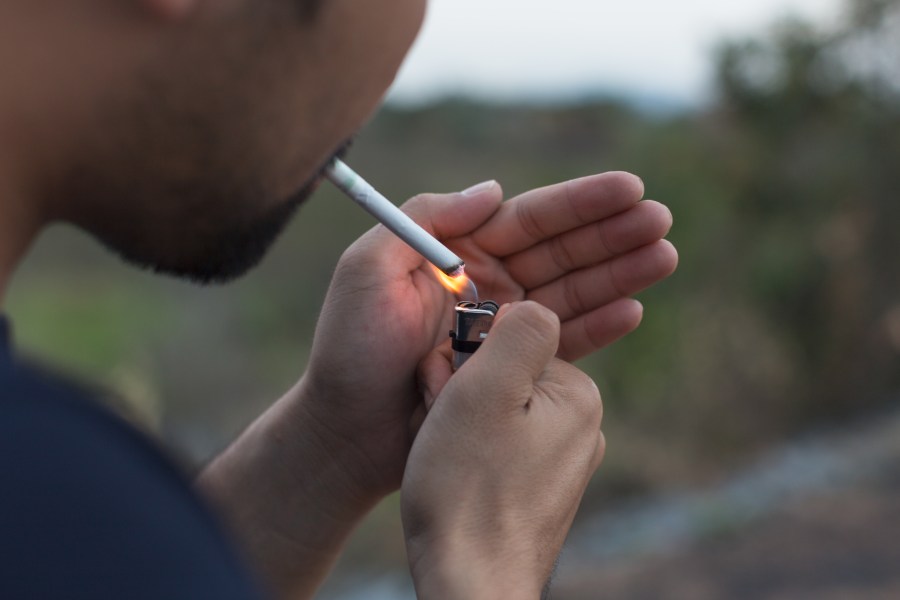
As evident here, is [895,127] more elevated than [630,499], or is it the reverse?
[895,127]

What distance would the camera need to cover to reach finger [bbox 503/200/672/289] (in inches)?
68.8

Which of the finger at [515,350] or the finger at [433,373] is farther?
the finger at [433,373]

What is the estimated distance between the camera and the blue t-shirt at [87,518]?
681 millimetres

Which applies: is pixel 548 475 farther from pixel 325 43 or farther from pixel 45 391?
A: pixel 45 391

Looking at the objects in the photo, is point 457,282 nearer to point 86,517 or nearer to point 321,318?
point 321,318

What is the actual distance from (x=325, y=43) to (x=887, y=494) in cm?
546

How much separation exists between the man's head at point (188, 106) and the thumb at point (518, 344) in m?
0.38

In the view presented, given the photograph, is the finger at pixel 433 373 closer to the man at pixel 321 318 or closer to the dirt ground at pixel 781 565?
the man at pixel 321 318

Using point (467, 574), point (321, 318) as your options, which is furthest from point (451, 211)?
point (467, 574)

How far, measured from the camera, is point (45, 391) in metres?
0.76

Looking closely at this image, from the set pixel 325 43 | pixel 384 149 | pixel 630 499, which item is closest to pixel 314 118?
pixel 325 43

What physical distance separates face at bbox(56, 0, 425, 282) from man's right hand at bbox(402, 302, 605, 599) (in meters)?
0.40

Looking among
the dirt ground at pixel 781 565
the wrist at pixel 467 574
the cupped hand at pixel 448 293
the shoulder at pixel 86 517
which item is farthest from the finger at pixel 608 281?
the dirt ground at pixel 781 565

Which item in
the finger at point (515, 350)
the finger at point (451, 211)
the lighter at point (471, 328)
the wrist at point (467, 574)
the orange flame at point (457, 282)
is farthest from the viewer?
the finger at point (451, 211)
